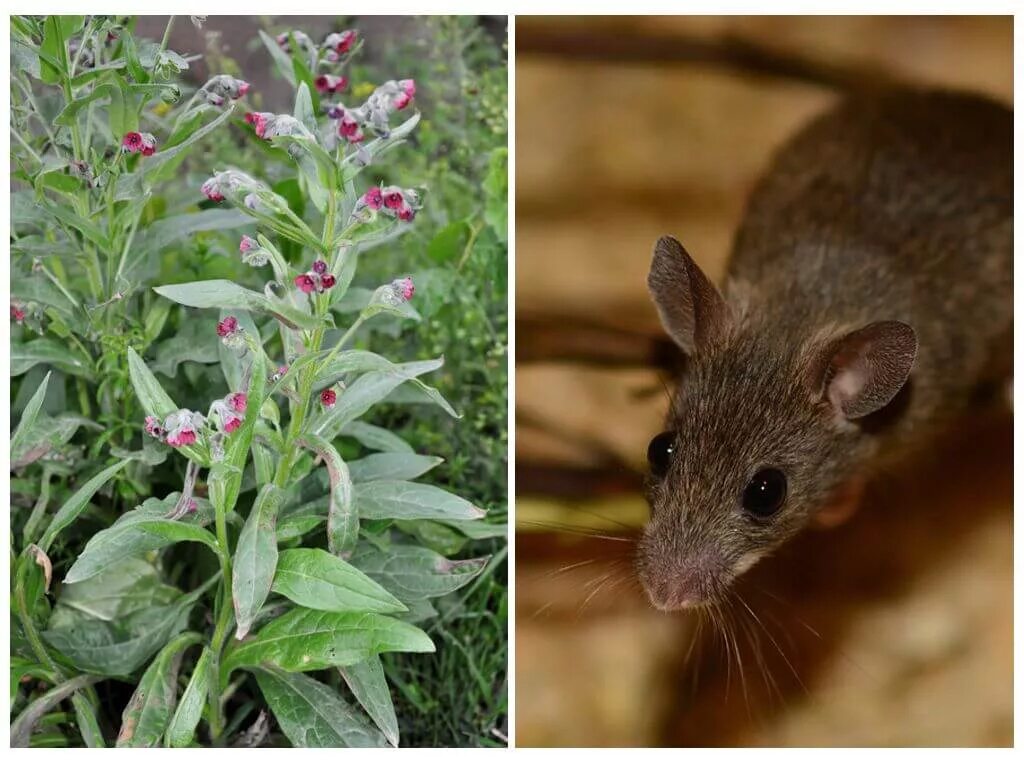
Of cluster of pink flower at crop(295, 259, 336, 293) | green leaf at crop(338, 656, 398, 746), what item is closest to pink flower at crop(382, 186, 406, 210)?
cluster of pink flower at crop(295, 259, 336, 293)

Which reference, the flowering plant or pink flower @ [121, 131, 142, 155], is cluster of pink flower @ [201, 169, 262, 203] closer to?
the flowering plant

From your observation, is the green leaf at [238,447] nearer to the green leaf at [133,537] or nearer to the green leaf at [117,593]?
the green leaf at [133,537]

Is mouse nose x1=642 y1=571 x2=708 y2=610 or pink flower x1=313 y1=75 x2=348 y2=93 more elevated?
pink flower x1=313 y1=75 x2=348 y2=93

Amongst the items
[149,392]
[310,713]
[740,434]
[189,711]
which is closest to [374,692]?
[310,713]

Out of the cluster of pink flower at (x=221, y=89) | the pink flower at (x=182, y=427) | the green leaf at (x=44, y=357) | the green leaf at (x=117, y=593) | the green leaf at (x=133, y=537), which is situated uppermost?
the cluster of pink flower at (x=221, y=89)

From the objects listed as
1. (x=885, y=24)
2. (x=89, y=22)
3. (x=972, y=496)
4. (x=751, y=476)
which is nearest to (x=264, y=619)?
(x=751, y=476)

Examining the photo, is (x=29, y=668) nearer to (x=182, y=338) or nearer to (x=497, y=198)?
(x=182, y=338)

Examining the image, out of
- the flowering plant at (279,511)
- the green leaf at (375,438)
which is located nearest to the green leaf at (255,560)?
the flowering plant at (279,511)
